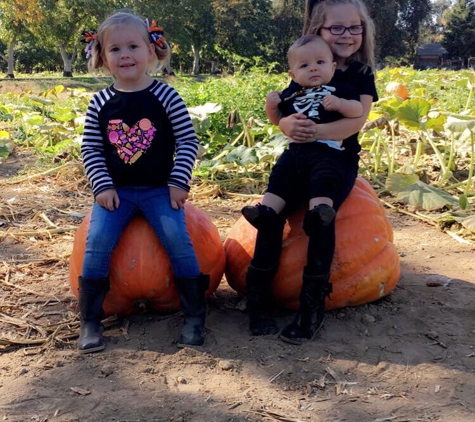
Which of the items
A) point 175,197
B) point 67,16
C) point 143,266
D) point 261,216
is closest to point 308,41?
point 261,216

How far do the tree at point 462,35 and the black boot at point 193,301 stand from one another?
169 feet

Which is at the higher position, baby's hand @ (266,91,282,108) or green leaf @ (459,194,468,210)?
baby's hand @ (266,91,282,108)

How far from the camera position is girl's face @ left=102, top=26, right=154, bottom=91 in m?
2.43

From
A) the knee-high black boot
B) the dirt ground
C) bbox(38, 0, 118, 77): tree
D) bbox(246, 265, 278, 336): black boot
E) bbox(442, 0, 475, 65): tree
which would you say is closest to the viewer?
the dirt ground

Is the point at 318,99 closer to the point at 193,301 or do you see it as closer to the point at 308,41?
the point at 308,41

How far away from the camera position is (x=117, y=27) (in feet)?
7.97

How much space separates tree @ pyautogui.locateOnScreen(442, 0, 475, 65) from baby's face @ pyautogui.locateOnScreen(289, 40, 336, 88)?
5130 cm

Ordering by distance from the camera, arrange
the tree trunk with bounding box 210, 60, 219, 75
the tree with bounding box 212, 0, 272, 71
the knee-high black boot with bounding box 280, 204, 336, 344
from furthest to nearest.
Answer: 1. the tree trunk with bounding box 210, 60, 219, 75
2. the tree with bounding box 212, 0, 272, 71
3. the knee-high black boot with bounding box 280, 204, 336, 344

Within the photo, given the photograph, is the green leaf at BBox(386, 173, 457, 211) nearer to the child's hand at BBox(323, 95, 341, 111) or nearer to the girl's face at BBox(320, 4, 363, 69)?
the girl's face at BBox(320, 4, 363, 69)

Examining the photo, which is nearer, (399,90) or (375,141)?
(375,141)

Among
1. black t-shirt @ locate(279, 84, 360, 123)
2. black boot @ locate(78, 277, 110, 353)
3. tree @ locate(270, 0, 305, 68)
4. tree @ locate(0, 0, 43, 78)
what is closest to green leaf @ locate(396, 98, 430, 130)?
black t-shirt @ locate(279, 84, 360, 123)

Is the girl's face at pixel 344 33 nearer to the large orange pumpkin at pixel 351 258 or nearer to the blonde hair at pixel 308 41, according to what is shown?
the blonde hair at pixel 308 41

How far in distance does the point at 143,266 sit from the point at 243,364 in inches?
22.9

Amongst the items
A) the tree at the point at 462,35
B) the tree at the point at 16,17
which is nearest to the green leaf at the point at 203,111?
the tree at the point at 16,17
